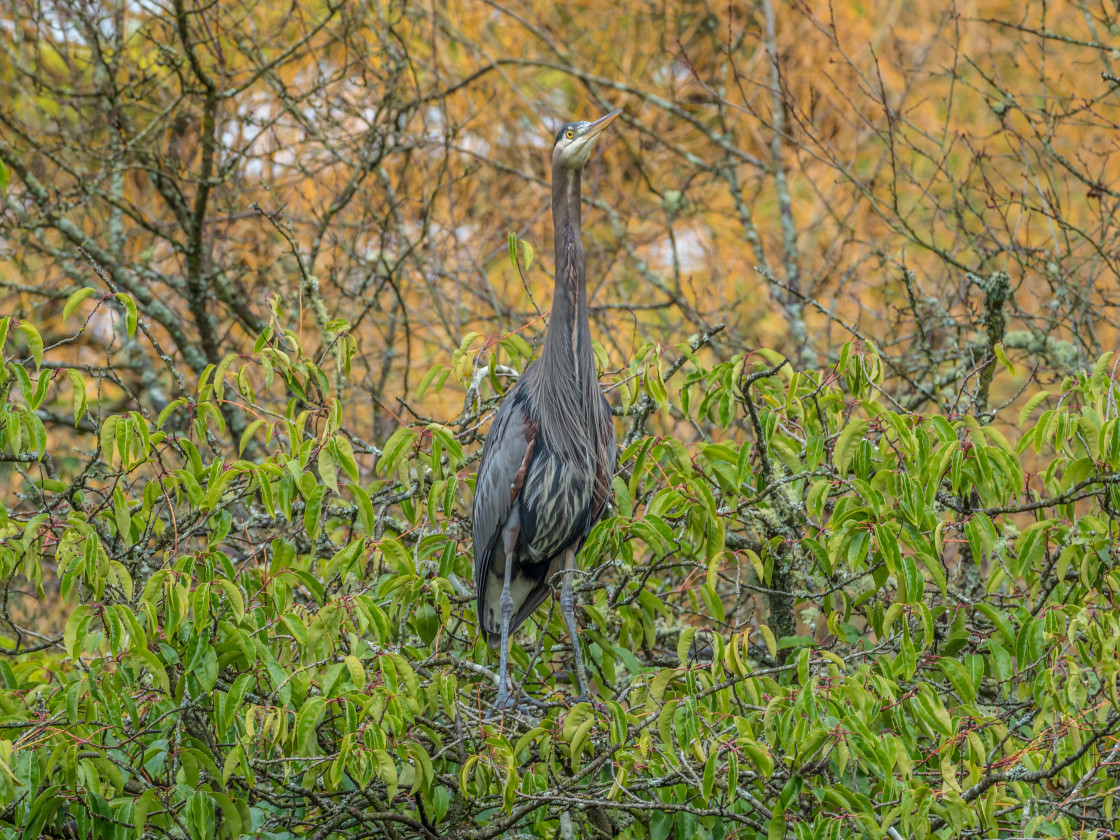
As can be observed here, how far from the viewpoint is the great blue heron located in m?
4.48

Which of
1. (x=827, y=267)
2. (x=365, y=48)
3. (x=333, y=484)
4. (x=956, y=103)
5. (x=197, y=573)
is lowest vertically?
(x=197, y=573)

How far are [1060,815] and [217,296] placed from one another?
4718mm

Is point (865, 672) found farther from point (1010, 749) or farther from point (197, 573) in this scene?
point (197, 573)

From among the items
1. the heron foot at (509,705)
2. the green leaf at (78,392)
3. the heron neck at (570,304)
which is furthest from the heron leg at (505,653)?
the green leaf at (78,392)

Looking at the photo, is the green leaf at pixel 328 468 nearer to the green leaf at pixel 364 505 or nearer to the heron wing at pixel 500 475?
the green leaf at pixel 364 505

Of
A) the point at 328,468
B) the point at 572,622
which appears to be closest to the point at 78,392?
the point at 328,468

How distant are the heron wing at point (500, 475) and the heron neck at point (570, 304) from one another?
26cm

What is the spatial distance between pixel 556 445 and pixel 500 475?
26cm

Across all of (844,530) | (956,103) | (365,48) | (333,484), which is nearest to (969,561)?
(844,530)

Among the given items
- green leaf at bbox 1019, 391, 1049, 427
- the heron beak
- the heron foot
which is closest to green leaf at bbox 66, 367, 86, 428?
the heron foot

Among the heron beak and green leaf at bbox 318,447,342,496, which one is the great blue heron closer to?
the heron beak

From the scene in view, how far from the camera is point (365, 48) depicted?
21.0 ft

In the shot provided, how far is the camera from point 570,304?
4629 mm

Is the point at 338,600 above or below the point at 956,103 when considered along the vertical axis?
below
